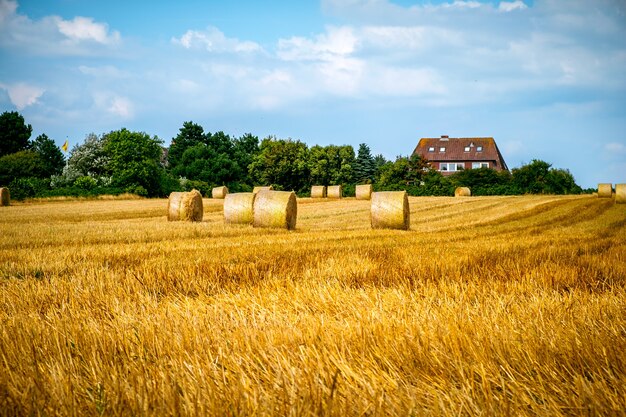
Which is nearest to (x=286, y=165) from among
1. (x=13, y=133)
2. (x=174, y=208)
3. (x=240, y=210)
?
(x=13, y=133)

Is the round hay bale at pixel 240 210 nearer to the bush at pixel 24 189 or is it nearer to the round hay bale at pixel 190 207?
the round hay bale at pixel 190 207

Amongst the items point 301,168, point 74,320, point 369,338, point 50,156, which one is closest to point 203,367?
point 369,338

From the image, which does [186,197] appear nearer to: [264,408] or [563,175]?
[264,408]

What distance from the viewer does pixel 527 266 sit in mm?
5891

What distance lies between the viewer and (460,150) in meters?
87.4

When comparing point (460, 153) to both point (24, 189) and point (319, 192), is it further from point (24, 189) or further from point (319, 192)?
point (24, 189)

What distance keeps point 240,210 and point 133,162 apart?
4740 centimetres

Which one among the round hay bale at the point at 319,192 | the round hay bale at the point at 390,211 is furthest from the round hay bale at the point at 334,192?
the round hay bale at the point at 390,211

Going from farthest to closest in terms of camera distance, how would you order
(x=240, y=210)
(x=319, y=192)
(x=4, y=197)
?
(x=319, y=192) → (x=4, y=197) → (x=240, y=210)

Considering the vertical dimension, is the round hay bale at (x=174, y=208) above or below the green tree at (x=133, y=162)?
below

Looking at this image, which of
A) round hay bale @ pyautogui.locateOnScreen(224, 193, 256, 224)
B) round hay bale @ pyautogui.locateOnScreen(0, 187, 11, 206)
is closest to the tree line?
round hay bale @ pyautogui.locateOnScreen(0, 187, 11, 206)

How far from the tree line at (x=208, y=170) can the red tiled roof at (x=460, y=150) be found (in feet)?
42.5

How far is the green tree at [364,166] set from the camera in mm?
80250

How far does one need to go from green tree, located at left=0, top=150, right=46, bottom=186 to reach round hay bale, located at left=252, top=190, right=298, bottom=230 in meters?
61.1
